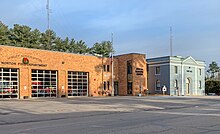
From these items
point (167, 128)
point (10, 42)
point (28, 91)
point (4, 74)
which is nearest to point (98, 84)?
point (28, 91)

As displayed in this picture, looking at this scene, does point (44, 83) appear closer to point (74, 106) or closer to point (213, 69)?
point (74, 106)

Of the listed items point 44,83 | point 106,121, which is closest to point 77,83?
point 44,83

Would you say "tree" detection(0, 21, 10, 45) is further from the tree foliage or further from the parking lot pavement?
the parking lot pavement

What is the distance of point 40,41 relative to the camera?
215 feet

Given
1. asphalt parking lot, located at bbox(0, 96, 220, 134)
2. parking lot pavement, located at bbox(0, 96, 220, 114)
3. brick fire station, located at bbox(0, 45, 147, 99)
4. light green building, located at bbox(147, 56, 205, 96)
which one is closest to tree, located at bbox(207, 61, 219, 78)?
light green building, located at bbox(147, 56, 205, 96)

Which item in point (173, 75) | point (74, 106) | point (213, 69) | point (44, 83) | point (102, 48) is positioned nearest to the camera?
point (74, 106)

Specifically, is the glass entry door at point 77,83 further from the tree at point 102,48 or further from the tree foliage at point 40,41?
the tree at point 102,48

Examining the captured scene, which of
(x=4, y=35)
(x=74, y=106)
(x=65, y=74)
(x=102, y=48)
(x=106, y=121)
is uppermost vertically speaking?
(x=4, y=35)

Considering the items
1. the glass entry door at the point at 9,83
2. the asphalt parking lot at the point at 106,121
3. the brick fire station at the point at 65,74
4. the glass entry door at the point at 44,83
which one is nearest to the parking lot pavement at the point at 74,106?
the asphalt parking lot at the point at 106,121

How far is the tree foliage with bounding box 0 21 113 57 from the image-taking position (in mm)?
58438

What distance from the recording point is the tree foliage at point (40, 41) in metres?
58.4

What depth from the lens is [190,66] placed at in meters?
61.8

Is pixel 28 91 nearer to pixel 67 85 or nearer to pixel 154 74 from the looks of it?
pixel 67 85

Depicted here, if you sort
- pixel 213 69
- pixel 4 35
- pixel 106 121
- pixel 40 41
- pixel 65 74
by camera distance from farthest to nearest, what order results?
pixel 213 69, pixel 40 41, pixel 4 35, pixel 65 74, pixel 106 121
